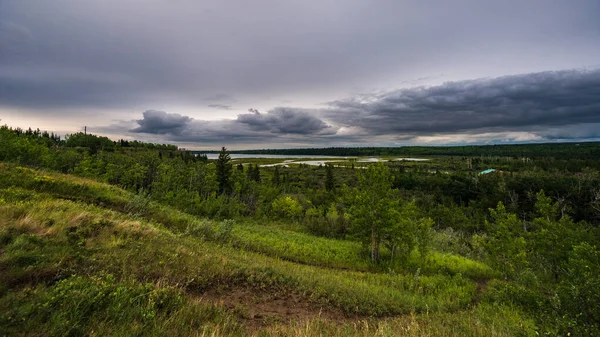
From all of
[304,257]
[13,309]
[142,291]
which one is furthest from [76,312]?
[304,257]

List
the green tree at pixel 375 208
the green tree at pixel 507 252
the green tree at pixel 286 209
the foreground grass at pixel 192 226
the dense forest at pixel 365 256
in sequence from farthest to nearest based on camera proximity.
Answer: the green tree at pixel 286 209, the green tree at pixel 375 208, the green tree at pixel 507 252, the foreground grass at pixel 192 226, the dense forest at pixel 365 256

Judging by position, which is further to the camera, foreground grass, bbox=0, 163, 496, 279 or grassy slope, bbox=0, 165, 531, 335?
foreground grass, bbox=0, 163, 496, 279

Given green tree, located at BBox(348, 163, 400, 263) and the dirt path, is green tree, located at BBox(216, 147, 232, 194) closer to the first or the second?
green tree, located at BBox(348, 163, 400, 263)

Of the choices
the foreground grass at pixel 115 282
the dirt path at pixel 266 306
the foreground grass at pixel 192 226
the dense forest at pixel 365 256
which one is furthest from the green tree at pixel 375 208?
the dirt path at pixel 266 306

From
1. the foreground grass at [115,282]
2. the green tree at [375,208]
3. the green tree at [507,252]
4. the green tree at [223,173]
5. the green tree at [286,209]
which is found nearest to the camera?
the foreground grass at [115,282]

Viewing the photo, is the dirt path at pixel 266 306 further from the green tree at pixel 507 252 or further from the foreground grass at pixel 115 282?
the green tree at pixel 507 252

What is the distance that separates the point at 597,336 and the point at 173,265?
32.0 ft

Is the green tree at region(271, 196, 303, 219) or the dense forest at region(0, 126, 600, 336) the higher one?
the dense forest at region(0, 126, 600, 336)

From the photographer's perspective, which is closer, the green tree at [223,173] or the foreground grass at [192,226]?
the foreground grass at [192,226]

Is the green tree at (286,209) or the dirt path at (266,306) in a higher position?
the dirt path at (266,306)

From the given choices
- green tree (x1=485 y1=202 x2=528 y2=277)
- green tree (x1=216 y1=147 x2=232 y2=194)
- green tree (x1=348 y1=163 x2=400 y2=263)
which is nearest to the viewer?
green tree (x1=485 y1=202 x2=528 y2=277)

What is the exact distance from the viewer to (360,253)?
22594mm

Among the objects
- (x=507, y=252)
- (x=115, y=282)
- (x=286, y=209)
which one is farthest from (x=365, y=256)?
(x=286, y=209)

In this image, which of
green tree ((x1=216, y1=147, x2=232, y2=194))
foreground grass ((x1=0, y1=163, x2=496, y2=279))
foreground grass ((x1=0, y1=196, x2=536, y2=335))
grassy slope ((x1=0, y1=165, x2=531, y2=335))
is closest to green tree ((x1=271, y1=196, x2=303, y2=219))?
green tree ((x1=216, y1=147, x2=232, y2=194))
